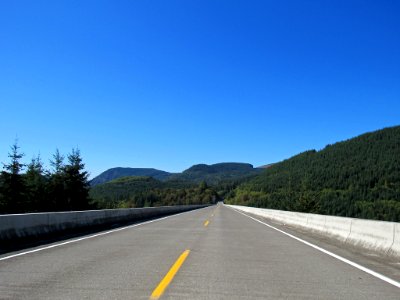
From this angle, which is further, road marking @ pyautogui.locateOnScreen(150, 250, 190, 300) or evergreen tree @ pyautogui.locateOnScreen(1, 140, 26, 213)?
evergreen tree @ pyautogui.locateOnScreen(1, 140, 26, 213)

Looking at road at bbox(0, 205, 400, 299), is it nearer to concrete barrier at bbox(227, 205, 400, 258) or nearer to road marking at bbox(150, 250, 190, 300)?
road marking at bbox(150, 250, 190, 300)

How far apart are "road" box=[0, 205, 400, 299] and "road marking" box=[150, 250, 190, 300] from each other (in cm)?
1

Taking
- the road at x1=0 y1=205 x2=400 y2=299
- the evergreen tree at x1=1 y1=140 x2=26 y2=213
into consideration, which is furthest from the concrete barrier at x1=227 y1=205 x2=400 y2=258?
the evergreen tree at x1=1 y1=140 x2=26 y2=213

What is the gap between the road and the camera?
20.8 ft

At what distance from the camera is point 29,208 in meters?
62.2

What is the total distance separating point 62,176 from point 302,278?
216 ft

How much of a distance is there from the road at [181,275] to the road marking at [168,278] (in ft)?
0.05

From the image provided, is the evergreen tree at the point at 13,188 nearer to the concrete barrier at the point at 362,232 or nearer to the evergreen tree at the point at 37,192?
the evergreen tree at the point at 37,192

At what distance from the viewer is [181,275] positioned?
7715mm

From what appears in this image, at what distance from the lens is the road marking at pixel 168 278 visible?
6.19 meters

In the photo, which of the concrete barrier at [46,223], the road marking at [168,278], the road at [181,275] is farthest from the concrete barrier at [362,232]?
the concrete barrier at [46,223]

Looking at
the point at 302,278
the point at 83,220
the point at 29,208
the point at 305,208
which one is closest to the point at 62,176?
the point at 29,208

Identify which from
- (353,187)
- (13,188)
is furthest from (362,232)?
(353,187)

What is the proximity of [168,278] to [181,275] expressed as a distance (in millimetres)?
381
